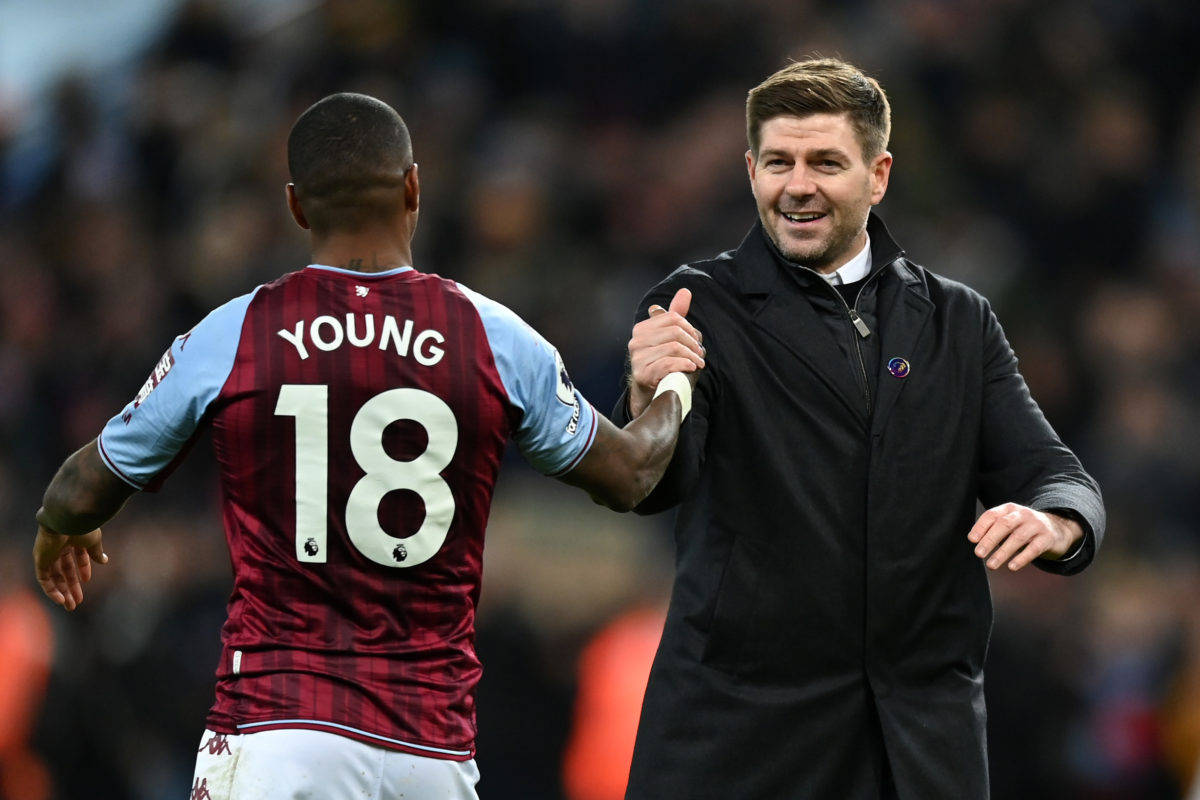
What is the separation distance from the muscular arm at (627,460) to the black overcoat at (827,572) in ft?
0.41

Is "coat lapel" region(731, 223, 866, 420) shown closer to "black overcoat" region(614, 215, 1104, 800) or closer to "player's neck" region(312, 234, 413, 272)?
"black overcoat" region(614, 215, 1104, 800)

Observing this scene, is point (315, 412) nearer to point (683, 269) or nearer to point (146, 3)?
point (683, 269)

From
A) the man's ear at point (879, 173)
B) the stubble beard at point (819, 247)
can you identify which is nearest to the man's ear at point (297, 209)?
the stubble beard at point (819, 247)

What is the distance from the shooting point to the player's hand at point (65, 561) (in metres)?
4.07

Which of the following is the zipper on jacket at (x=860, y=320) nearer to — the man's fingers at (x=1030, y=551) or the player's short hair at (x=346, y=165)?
the man's fingers at (x=1030, y=551)

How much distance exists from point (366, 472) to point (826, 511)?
1.10 metres

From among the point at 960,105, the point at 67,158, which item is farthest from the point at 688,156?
the point at 67,158

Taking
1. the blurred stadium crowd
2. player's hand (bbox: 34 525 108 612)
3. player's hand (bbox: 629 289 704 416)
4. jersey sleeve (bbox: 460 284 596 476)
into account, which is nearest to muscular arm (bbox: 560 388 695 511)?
jersey sleeve (bbox: 460 284 596 476)

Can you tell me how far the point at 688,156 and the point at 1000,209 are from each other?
172 cm

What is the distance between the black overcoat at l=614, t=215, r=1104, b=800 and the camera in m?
4.15

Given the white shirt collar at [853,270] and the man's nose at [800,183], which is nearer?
the man's nose at [800,183]

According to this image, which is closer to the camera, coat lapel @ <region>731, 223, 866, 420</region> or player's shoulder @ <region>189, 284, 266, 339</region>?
player's shoulder @ <region>189, 284, 266, 339</region>

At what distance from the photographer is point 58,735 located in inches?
338

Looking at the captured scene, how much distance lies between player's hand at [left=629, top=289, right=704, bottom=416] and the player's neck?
0.64 meters
